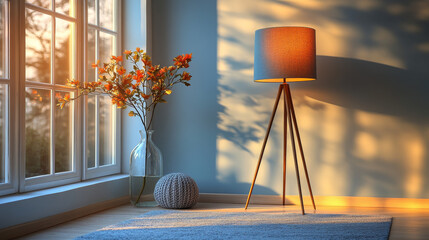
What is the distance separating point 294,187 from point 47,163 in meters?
2.25

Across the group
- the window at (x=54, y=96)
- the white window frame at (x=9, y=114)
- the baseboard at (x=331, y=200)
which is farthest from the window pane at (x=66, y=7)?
the baseboard at (x=331, y=200)

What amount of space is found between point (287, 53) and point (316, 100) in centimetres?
81

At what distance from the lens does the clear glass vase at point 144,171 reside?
468cm

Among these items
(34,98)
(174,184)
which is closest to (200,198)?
(174,184)

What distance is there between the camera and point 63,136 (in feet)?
14.2

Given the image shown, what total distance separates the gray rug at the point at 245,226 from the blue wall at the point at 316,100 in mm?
753

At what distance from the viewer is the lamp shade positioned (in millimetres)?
4277

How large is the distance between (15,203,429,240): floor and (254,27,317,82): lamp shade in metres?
1.19

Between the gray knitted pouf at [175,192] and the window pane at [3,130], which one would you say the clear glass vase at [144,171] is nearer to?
the gray knitted pouf at [175,192]

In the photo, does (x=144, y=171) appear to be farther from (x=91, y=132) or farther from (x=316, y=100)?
(x=316, y=100)

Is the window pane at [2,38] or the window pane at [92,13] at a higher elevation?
the window pane at [92,13]

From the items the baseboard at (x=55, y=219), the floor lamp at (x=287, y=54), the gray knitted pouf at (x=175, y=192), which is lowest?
the baseboard at (x=55, y=219)

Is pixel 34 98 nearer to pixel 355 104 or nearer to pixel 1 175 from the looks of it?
pixel 1 175

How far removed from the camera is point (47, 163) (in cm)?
413
